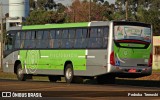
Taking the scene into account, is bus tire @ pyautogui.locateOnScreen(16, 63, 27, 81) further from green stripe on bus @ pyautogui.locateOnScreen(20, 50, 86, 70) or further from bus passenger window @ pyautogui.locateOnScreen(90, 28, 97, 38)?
bus passenger window @ pyautogui.locateOnScreen(90, 28, 97, 38)

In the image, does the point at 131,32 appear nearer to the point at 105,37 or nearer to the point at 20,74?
the point at 105,37

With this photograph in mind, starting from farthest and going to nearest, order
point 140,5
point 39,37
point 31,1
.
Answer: point 31,1 → point 140,5 → point 39,37

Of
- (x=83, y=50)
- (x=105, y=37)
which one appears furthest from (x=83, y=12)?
(x=105, y=37)

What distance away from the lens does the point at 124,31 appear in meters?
29.3

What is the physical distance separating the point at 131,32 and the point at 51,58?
595cm

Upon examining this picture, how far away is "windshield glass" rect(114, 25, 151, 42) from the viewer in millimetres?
29188

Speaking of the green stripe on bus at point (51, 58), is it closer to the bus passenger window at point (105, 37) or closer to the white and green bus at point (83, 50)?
the white and green bus at point (83, 50)

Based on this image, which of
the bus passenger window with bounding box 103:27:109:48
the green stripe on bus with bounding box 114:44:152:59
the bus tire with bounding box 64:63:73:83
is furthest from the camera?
the bus tire with bounding box 64:63:73:83

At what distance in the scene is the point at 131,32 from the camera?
96.3ft

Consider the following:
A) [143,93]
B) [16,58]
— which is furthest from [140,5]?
[143,93]

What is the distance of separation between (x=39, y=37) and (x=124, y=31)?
6.87m

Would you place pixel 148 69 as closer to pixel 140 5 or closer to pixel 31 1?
pixel 140 5

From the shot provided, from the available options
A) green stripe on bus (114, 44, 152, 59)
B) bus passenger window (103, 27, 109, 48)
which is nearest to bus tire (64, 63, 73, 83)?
bus passenger window (103, 27, 109, 48)

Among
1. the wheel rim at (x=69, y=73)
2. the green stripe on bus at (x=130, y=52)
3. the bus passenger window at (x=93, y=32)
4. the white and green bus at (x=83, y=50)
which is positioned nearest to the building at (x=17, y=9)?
the white and green bus at (x=83, y=50)
